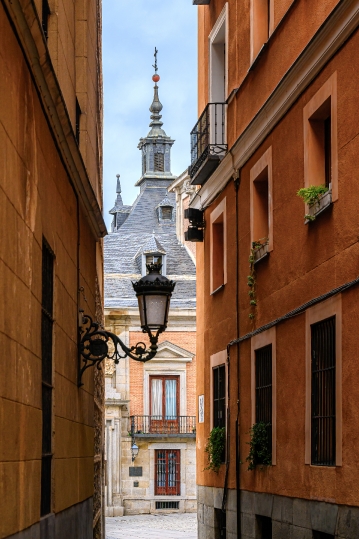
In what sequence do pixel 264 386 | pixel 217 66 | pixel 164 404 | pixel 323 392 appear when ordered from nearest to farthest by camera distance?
pixel 323 392
pixel 264 386
pixel 217 66
pixel 164 404

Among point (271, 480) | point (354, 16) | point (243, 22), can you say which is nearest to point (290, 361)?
point (271, 480)

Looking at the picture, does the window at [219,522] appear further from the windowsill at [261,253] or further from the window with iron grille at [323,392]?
the window with iron grille at [323,392]

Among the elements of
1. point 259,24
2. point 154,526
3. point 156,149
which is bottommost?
point 154,526

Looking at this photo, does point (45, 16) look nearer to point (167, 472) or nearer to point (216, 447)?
point (216, 447)

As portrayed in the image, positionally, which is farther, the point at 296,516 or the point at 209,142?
the point at 209,142

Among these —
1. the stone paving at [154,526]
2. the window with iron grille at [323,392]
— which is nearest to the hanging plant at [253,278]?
the window with iron grille at [323,392]

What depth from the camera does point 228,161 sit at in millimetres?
18656

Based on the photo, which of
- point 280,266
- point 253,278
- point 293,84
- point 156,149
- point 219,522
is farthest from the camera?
point 156,149

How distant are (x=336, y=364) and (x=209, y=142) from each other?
8.41 meters

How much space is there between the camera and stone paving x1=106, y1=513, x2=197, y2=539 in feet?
119

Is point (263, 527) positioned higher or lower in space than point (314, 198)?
lower

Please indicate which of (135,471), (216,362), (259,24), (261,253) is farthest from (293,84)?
(135,471)

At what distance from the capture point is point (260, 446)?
15609 millimetres

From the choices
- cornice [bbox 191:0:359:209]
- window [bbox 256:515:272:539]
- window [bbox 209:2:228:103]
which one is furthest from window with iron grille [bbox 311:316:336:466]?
window [bbox 209:2:228:103]
